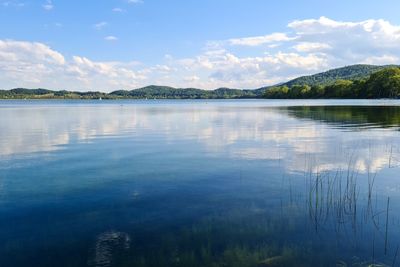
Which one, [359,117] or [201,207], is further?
[359,117]

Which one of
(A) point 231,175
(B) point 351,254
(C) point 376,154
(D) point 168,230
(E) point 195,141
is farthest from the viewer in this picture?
(E) point 195,141

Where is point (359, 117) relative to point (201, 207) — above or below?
above

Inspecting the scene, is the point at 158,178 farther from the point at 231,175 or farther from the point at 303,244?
the point at 303,244

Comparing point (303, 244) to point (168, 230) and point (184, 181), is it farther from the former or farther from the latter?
point (184, 181)

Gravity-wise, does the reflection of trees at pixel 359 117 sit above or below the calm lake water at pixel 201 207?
above

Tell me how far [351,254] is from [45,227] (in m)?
8.62

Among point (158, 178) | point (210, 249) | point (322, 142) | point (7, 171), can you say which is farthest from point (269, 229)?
point (322, 142)

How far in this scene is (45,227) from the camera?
36.9 ft

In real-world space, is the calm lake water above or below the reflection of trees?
below

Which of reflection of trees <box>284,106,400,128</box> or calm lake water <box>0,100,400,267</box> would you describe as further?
reflection of trees <box>284,106,400,128</box>

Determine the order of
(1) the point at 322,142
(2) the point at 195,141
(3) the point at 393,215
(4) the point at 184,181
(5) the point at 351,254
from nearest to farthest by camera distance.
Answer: (5) the point at 351,254 → (3) the point at 393,215 → (4) the point at 184,181 → (1) the point at 322,142 → (2) the point at 195,141

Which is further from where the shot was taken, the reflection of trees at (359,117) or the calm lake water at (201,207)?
the reflection of trees at (359,117)

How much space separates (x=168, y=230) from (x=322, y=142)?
69.4 ft

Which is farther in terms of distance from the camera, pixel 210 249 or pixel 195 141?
pixel 195 141
